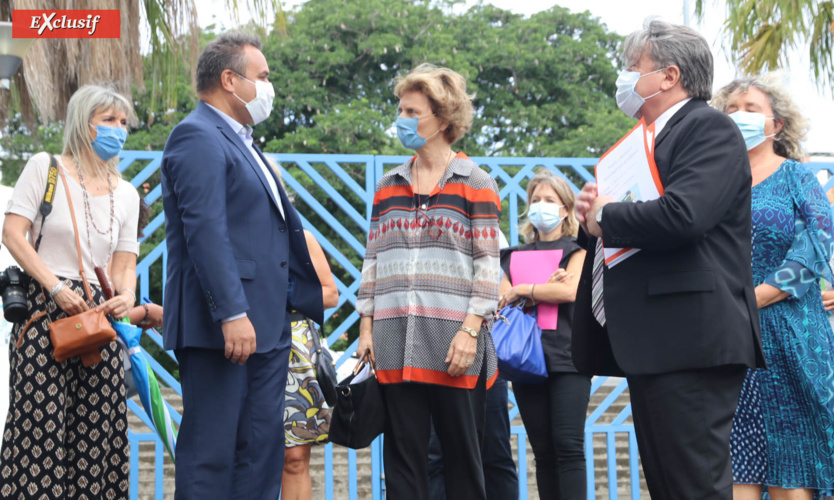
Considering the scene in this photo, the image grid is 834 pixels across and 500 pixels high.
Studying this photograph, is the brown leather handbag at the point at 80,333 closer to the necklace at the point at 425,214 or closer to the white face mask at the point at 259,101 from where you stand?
the white face mask at the point at 259,101

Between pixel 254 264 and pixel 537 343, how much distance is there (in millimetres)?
Result: 1602

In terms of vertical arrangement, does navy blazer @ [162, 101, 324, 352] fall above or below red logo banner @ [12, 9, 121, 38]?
below

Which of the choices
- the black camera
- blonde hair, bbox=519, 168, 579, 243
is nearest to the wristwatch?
blonde hair, bbox=519, 168, 579, 243

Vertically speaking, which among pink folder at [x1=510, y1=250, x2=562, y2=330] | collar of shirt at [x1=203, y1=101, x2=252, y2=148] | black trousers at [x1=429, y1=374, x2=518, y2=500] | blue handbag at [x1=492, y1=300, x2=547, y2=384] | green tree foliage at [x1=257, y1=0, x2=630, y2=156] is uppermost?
green tree foliage at [x1=257, y1=0, x2=630, y2=156]

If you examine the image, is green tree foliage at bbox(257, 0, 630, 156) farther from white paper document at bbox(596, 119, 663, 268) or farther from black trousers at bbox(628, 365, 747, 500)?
black trousers at bbox(628, 365, 747, 500)

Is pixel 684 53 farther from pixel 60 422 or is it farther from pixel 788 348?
pixel 60 422

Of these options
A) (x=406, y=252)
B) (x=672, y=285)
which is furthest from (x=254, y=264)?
(x=672, y=285)

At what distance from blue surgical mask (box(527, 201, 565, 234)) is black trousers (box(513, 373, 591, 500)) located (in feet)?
2.61

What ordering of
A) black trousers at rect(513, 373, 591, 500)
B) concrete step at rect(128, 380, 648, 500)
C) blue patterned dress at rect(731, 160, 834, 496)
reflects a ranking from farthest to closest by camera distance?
concrete step at rect(128, 380, 648, 500)
black trousers at rect(513, 373, 591, 500)
blue patterned dress at rect(731, 160, 834, 496)

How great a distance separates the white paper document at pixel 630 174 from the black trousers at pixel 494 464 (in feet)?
5.55

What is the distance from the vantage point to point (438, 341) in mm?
3211

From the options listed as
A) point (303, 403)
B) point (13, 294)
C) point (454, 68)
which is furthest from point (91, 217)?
point (454, 68)

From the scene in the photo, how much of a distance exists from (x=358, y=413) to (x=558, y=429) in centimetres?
113

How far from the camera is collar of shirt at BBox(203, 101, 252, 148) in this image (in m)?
3.04
